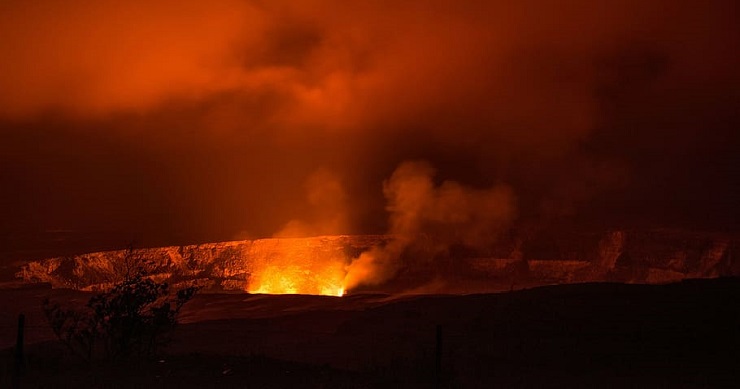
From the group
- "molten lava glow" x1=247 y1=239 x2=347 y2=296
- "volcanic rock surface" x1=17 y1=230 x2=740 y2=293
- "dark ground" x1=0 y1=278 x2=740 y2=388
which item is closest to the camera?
"dark ground" x1=0 y1=278 x2=740 y2=388

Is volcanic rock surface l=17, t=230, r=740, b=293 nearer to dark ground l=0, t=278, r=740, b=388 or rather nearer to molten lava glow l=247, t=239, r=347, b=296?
molten lava glow l=247, t=239, r=347, b=296

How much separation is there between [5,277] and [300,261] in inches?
948

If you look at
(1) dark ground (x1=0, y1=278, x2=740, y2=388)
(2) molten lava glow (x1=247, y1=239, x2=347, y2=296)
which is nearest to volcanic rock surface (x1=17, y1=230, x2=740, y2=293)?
(2) molten lava glow (x1=247, y1=239, x2=347, y2=296)

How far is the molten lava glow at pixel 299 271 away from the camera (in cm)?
6278

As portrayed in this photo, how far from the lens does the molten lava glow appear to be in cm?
6278

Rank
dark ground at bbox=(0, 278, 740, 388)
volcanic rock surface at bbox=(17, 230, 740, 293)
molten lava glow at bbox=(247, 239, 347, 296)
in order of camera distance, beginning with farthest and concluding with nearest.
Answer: molten lava glow at bbox=(247, 239, 347, 296) → volcanic rock surface at bbox=(17, 230, 740, 293) → dark ground at bbox=(0, 278, 740, 388)

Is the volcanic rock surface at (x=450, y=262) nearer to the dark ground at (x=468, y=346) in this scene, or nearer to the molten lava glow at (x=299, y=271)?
the molten lava glow at (x=299, y=271)

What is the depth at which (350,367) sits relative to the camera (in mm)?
20594

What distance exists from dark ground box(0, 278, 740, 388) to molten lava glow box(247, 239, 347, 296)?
21.7 metres

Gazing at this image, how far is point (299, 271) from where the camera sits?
66.1 meters

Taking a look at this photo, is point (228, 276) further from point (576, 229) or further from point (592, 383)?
point (592, 383)

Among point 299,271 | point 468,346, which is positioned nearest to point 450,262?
point 299,271

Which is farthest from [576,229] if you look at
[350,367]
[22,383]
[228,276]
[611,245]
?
[22,383]

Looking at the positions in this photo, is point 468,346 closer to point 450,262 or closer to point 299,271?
point 299,271
